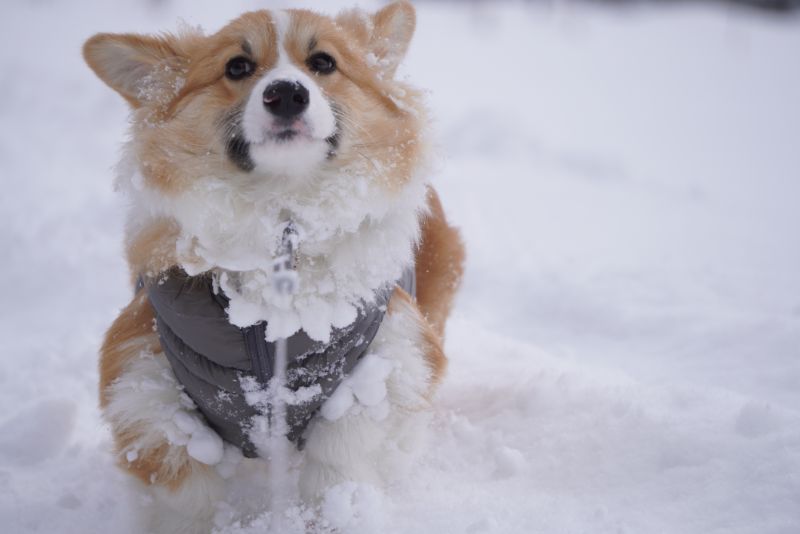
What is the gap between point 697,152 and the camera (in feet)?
30.5

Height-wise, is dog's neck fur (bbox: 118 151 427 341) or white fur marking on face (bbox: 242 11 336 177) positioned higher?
white fur marking on face (bbox: 242 11 336 177)

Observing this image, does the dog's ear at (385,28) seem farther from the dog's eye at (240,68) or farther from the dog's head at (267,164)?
the dog's eye at (240,68)

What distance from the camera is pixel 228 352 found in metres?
1.85

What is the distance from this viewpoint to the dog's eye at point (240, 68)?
204cm

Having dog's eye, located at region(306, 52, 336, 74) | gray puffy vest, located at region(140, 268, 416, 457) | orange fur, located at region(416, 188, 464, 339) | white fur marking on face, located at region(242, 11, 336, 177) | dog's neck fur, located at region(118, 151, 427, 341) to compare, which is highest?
dog's eye, located at region(306, 52, 336, 74)

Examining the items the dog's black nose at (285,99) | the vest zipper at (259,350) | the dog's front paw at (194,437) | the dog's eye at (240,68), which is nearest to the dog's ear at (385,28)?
the dog's eye at (240,68)

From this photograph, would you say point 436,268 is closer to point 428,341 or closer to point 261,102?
point 428,341

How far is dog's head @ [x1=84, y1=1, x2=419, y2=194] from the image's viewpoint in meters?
1.85

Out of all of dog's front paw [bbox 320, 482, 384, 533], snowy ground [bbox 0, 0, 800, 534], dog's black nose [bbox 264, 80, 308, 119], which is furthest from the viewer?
snowy ground [bbox 0, 0, 800, 534]

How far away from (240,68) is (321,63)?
26 cm

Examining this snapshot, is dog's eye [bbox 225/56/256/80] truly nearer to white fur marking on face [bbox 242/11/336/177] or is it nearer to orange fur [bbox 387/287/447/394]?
white fur marking on face [bbox 242/11/336/177]

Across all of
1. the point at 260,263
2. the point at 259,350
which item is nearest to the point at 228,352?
the point at 259,350

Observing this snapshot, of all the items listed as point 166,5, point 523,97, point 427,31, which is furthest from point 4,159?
point 427,31

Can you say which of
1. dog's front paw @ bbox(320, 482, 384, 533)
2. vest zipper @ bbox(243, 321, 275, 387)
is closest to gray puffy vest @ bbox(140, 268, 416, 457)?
vest zipper @ bbox(243, 321, 275, 387)
